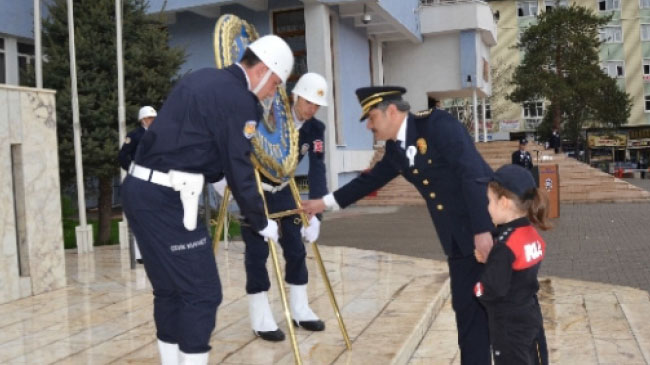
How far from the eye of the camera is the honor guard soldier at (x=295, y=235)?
508 centimetres

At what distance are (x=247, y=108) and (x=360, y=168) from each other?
20.3 m

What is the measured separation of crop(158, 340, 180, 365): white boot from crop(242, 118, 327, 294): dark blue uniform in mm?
1470

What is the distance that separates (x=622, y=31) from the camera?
183 ft

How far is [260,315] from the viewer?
5.21 metres

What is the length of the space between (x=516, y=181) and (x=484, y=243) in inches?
17.3

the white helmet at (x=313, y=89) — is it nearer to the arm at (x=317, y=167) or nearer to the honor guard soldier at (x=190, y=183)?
the arm at (x=317, y=167)

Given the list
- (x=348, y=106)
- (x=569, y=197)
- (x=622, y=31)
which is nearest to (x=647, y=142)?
(x=622, y=31)

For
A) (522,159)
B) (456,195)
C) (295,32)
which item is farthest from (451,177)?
(295,32)

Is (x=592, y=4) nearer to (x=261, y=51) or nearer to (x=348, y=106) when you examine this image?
(x=348, y=106)

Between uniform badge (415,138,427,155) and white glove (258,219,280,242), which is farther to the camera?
uniform badge (415,138,427,155)

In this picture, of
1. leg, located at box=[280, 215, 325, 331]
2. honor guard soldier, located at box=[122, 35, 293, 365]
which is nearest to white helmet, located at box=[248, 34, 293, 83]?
honor guard soldier, located at box=[122, 35, 293, 365]

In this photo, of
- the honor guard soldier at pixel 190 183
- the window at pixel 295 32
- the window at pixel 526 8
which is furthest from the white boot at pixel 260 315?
the window at pixel 526 8

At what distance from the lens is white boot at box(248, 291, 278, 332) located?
520cm

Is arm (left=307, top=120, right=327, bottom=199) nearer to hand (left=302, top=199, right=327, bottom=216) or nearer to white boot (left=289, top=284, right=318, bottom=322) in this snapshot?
hand (left=302, top=199, right=327, bottom=216)
